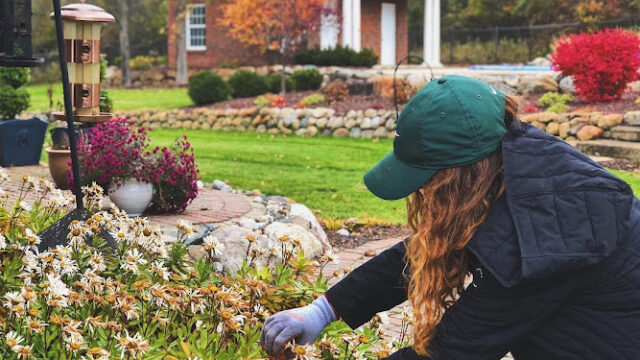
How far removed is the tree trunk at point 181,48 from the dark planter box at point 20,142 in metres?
16.7

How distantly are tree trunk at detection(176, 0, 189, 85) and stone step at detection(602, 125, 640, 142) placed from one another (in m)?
16.6

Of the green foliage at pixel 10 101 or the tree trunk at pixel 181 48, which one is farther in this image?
the tree trunk at pixel 181 48

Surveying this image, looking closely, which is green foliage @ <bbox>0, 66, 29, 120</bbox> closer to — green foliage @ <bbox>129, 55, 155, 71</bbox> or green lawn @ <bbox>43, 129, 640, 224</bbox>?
green lawn @ <bbox>43, 129, 640, 224</bbox>

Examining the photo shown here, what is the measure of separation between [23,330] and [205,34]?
2577cm

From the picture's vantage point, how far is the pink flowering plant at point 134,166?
6320 millimetres

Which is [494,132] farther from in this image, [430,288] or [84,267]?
[84,267]

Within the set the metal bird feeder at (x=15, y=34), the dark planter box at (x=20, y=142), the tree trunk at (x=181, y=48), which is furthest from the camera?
the tree trunk at (x=181, y=48)

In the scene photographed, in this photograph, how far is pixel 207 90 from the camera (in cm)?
1869

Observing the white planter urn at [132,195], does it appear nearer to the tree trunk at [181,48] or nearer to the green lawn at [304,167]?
the green lawn at [304,167]

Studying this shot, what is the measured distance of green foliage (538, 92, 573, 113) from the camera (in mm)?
13867

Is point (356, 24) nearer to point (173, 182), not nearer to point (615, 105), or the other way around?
point (615, 105)

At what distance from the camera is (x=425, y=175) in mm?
2027

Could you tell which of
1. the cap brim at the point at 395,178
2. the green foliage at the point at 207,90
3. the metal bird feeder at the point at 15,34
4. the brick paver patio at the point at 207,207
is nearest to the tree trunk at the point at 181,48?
the green foliage at the point at 207,90

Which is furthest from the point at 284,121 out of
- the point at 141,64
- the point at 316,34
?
the point at 141,64
